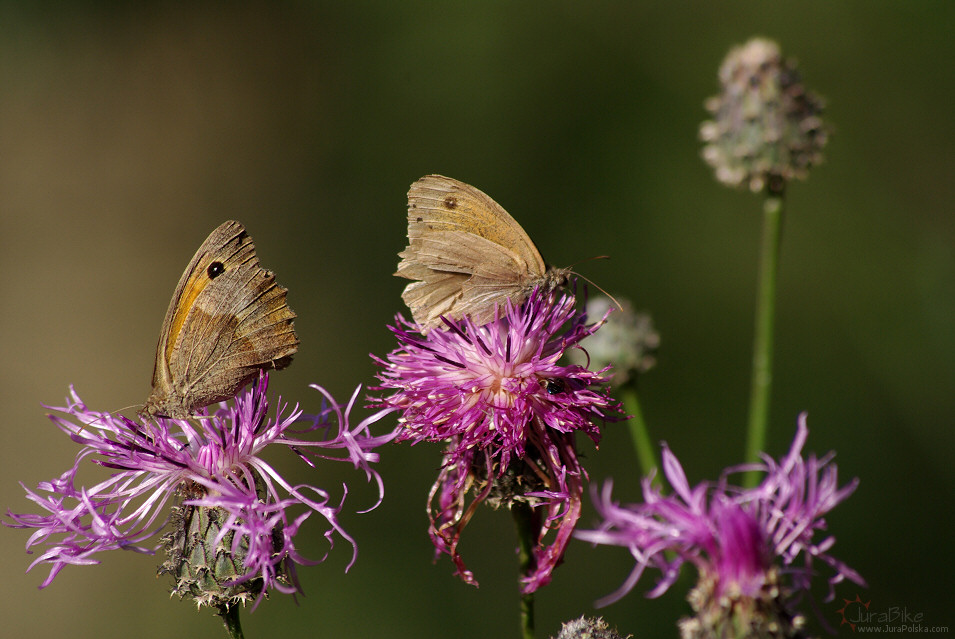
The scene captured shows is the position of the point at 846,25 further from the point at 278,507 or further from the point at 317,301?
the point at 278,507

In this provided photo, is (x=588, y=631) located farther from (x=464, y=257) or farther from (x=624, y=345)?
(x=624, y=345)

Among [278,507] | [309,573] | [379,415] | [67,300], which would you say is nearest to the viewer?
[278,507]

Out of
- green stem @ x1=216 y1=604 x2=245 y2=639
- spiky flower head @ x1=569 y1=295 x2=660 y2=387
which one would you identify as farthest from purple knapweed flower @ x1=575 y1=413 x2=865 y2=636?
spiky flower head @ x1=569 y1=295 x2=660 y2=387

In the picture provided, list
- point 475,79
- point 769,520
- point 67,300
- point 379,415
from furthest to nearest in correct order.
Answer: point 67,300 → point 475,79 → point 379,415 → point 769,520

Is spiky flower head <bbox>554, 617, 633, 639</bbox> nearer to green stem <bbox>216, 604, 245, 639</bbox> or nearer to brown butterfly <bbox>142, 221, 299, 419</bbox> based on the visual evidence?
green stem <bbox>216, 604, 245, 639</bbox>

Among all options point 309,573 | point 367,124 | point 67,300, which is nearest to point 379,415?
point 309,573

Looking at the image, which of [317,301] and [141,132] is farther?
[141,132]

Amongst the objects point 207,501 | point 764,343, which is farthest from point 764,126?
point 207,501

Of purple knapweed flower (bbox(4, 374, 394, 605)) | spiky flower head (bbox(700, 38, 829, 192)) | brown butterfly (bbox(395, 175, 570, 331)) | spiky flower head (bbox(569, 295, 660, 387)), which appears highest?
spiky flower head (bbox(700, 38, 829, 192))
